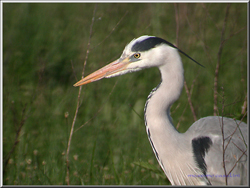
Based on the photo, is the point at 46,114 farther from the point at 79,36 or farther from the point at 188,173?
the point at 188,173

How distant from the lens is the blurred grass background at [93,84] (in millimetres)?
2637

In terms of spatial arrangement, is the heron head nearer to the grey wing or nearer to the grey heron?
the grey heron

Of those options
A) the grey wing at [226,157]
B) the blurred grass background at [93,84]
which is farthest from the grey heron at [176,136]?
the blurred grass background at [93,84]

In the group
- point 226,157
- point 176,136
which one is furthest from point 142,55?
point 226,157

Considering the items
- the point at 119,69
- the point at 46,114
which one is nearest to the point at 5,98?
the point at 46,114

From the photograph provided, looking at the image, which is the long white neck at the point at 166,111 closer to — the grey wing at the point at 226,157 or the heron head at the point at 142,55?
the heron head at the point at 142,55

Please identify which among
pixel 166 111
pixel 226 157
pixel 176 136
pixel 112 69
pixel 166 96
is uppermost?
pixel 112 69

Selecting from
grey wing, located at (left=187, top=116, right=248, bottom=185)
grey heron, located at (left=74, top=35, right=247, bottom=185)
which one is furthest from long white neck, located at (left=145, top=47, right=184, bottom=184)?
grey wing, located at (left=187, top=116, right=248, bottom=185)

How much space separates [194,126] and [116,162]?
100 cm

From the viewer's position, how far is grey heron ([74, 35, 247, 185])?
1.93 metres

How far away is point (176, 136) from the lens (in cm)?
199

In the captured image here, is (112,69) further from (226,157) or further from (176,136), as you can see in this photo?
(226,157)

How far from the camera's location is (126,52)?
2.04 m

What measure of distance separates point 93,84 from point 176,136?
1.73 m
